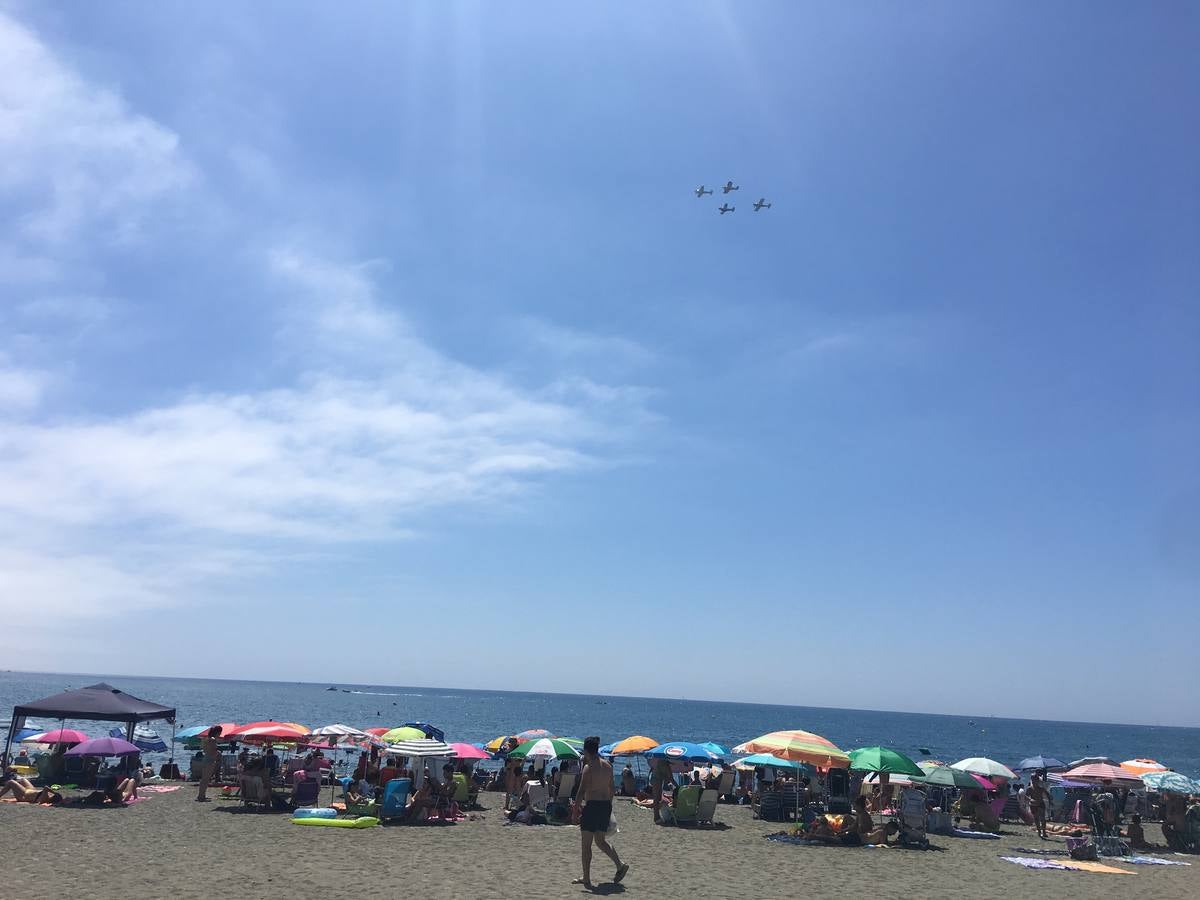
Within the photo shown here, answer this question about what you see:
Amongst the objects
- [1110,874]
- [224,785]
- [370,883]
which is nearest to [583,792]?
[370,883]

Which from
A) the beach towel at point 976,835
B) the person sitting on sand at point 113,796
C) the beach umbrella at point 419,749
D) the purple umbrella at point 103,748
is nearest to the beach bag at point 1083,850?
the beach towel at point 976,835

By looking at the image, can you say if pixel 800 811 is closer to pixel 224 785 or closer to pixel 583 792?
pixel 583 792

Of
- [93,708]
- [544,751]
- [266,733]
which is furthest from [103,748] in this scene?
[544,751]

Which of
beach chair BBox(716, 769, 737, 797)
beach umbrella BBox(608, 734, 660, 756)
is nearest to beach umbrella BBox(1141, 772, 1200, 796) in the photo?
beach chair BBox(716, 769, 737, 797)

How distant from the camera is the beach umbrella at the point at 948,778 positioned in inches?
687

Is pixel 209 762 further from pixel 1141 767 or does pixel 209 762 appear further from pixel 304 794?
pixel 1141 767

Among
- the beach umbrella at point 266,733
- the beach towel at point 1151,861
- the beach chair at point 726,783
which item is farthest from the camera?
the beach chair at point 726,783

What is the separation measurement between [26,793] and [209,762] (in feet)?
10.5

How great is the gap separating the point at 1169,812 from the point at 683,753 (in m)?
10.0

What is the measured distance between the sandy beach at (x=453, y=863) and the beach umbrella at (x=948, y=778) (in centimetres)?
175

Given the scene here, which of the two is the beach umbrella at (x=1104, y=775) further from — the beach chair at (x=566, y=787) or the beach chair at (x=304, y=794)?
the beach chair at (x=304, y=794)

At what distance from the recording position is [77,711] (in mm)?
16594

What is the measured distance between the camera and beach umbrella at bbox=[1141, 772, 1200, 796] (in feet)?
A: 56.7

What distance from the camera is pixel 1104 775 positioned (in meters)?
19.1
